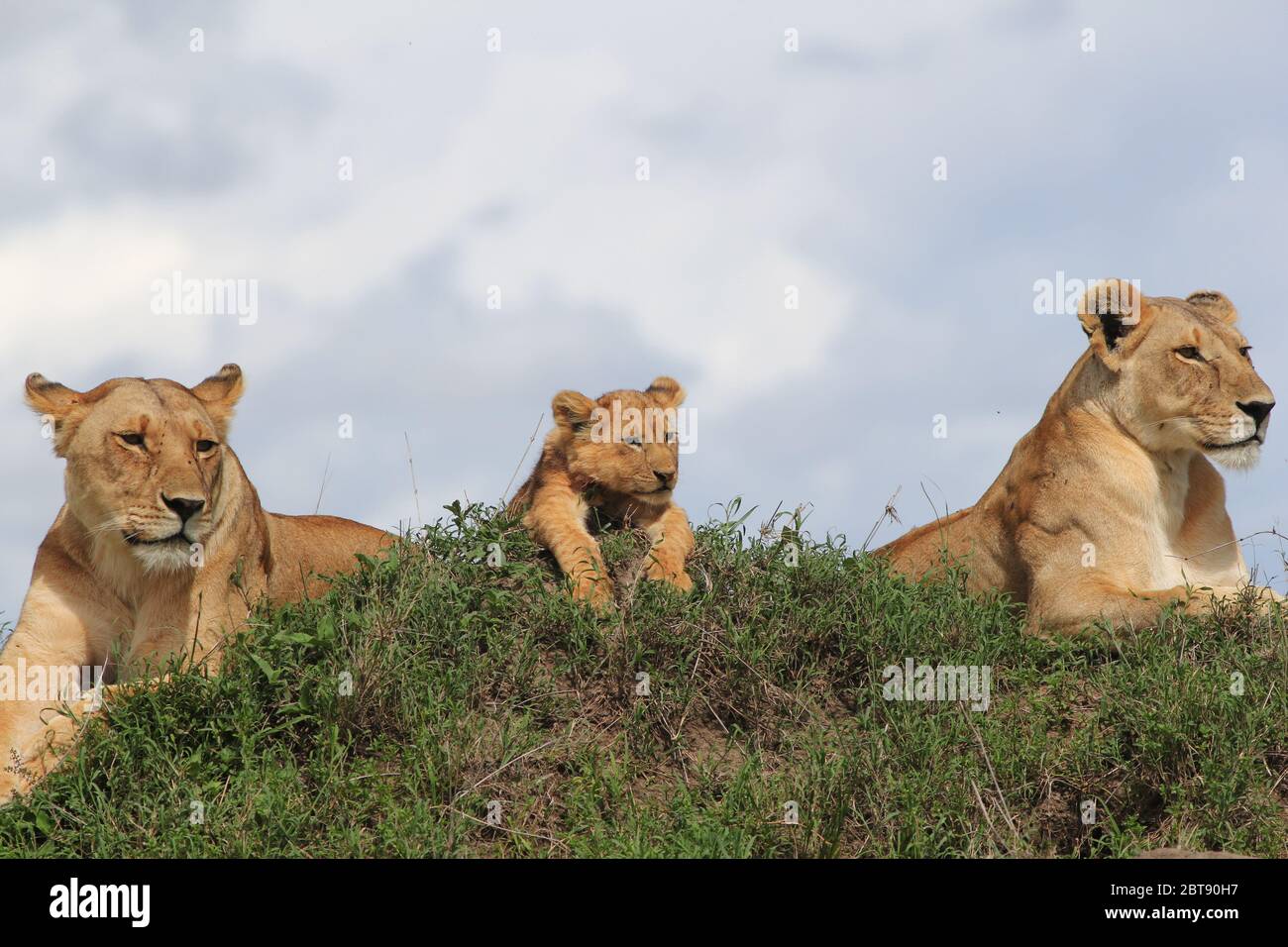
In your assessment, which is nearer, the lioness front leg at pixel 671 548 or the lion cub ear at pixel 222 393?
the lion cub ear at pixel 222 393

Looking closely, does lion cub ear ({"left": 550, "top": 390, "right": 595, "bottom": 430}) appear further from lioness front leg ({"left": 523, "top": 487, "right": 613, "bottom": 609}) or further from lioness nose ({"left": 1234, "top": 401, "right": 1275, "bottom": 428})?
lioness nose ({"left": 1234, "top": 401, "right": 1275, "bottom": 428})

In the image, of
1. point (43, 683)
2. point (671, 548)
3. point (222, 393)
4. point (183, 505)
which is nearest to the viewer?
point (183, 505)

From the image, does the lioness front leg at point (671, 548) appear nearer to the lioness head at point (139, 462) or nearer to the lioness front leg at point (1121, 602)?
the lioness front leg at point (1121, 602)

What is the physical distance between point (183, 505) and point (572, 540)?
1942 millimetres

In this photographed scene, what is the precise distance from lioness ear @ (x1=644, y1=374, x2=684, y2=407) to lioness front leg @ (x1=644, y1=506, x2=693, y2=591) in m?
0.58

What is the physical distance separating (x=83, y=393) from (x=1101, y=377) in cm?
532

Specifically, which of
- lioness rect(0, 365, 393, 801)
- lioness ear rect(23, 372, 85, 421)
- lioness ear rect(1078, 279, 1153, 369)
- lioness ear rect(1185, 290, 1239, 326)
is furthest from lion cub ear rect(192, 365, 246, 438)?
lioness ear rect(1185, 290, 1239, 326)

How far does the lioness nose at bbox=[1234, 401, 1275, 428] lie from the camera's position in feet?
25.6

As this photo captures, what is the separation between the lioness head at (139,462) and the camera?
21.5 ft

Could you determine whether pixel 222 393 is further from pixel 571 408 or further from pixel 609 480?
pixel 609 480

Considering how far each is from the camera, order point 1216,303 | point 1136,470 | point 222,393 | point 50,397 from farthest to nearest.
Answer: point 1216,303
point 1136,470
point 222,393
point 50,397

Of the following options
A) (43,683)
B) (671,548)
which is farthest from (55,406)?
(671,548)

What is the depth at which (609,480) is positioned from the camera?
303 inches

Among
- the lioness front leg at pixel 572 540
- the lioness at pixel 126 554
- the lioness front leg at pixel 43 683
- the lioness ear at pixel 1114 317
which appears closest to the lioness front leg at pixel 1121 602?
the lioness ear at pixel 1114 317
